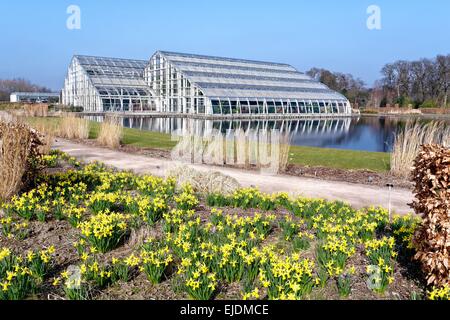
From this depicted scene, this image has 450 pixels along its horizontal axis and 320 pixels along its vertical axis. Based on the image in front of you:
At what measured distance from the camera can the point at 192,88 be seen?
44000 mm

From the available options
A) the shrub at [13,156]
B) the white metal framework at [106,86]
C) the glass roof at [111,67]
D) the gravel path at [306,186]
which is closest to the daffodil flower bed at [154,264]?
the shrub at [13,156]

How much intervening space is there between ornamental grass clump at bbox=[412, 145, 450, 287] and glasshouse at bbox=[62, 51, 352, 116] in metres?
38.6

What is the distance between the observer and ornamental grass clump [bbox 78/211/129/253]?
439cm

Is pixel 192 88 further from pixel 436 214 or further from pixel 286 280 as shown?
pixel 436 214

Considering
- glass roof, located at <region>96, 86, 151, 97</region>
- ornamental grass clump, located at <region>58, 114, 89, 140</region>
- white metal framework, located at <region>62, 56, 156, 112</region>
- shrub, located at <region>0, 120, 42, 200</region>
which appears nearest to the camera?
shrub, located at <region>0, 120, 42, 200</region>

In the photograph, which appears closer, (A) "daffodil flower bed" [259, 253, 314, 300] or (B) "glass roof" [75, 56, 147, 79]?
(A) "daffodil flower bed" [259, 253, 314, 300]

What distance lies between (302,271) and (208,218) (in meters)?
2.30

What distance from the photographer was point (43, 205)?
5.77m

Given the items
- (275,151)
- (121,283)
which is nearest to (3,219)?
(121,283)

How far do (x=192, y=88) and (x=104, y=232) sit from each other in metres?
40.6

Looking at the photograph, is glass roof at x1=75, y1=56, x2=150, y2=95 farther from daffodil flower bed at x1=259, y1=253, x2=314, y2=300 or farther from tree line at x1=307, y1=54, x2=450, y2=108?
daffodil flower bed at x1=259, y1=253, x2=314, y2=300

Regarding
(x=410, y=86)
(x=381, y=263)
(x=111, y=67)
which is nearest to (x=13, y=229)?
(x=381, y=263)

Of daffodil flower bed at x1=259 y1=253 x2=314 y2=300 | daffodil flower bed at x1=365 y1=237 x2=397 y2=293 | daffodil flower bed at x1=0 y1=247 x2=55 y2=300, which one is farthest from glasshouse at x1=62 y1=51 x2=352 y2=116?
daffodil flower bed at x1=259 y1=253 x2=314 y2=300
